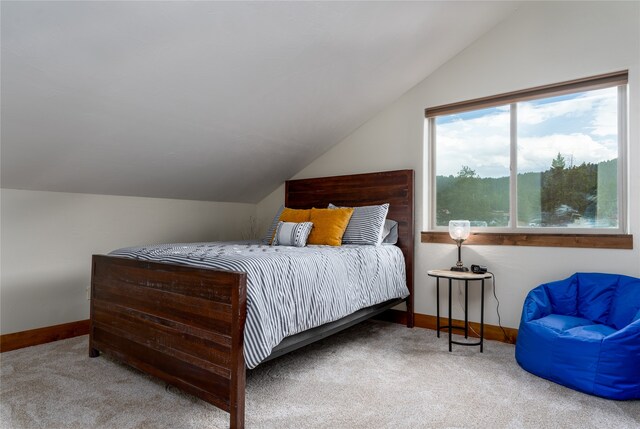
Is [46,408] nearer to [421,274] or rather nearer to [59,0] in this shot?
[59,0]

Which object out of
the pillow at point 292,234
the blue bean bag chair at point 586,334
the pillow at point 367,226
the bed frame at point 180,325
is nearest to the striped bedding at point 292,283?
the bed frame at point 180,325

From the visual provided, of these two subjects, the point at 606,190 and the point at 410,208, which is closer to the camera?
the point at 606,190

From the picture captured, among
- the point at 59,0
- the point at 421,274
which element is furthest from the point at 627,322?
the point at 59,0

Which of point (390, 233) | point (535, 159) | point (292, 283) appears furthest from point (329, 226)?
point (535, 159)

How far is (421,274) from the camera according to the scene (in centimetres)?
343

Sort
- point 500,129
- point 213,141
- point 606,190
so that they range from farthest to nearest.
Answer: point 500,129 → point 213,141 → point 606,190

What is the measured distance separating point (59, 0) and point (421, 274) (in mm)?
3092

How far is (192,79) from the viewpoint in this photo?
2.31 meters

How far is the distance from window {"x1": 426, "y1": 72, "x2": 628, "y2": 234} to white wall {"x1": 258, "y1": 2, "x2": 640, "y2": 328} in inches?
4.3

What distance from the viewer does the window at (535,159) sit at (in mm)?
2777

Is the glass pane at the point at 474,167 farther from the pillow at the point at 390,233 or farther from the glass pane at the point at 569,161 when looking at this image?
the pillow at the point at 390,233

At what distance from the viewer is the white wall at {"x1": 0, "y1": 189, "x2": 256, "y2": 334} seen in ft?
8.72

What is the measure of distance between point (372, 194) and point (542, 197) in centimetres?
143

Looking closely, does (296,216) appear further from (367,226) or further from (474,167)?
(474,167)
